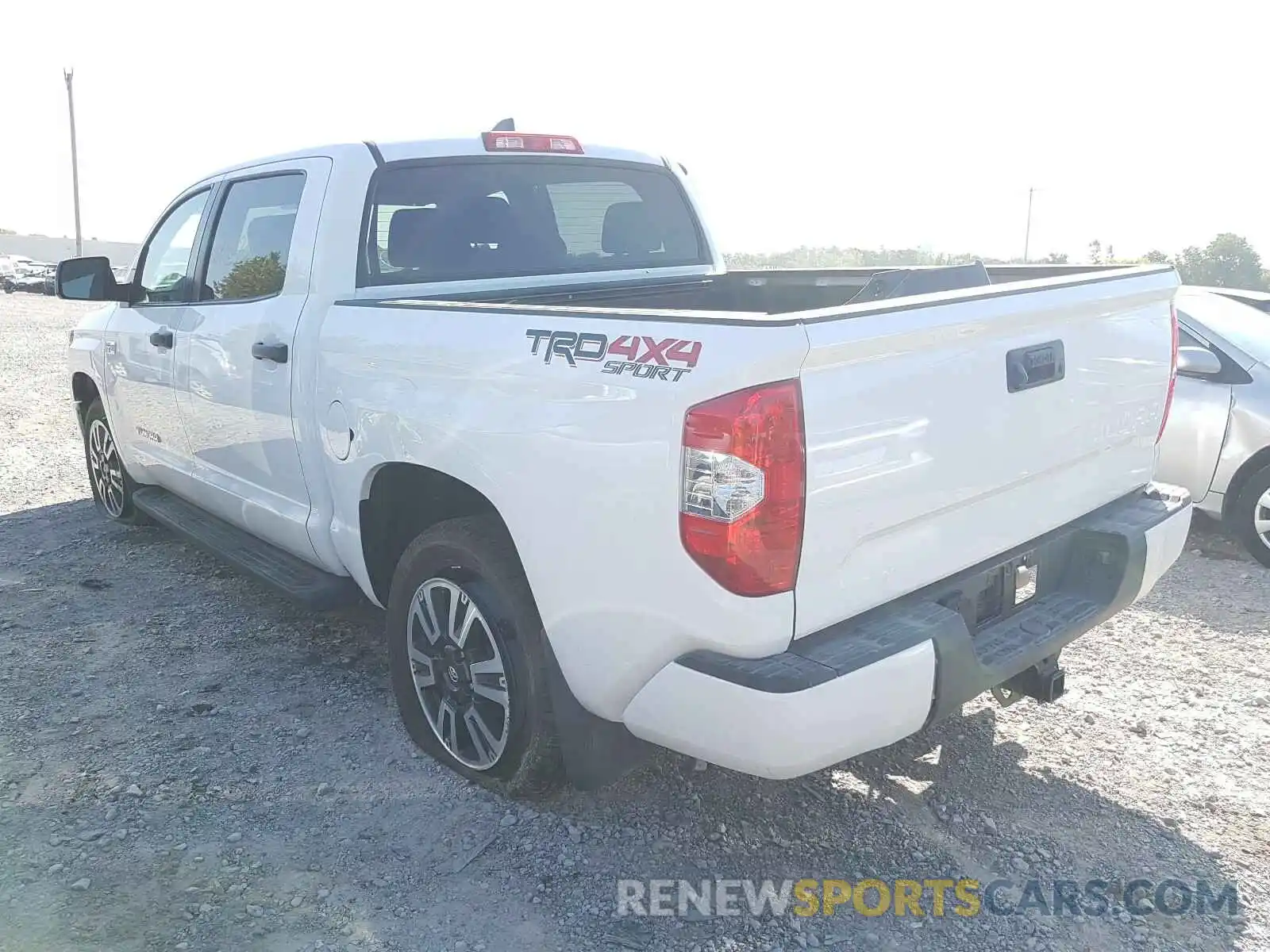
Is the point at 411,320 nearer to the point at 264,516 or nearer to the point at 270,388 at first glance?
the point at 270,388

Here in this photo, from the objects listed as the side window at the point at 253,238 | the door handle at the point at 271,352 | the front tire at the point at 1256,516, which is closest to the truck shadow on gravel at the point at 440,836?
the door handle at the point at 271,352

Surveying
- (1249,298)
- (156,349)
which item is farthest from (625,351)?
(1249,298)

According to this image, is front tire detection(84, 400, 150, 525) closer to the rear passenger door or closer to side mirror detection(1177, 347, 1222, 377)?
the rear passenger door

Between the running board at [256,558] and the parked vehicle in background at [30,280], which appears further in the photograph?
the parked vehicle in background at [30,280]

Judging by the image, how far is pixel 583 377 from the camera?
258 cm

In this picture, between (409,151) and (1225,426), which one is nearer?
(409,151)

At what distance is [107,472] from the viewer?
247 inches

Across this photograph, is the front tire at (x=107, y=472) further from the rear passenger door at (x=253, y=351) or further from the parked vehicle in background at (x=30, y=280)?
the parked vehicle in background at (x=30, y=280)

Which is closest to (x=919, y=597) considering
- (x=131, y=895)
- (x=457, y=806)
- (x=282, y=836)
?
(x=457, y=806)

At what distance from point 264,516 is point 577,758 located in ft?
6.66

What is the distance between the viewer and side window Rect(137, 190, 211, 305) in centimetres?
485

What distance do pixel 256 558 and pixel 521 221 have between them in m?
→ 1.76

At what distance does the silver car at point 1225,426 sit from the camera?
5496mm

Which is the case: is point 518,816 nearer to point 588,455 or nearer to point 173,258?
point 588,455
